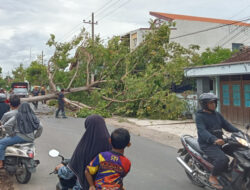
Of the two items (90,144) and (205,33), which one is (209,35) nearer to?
(205,33)

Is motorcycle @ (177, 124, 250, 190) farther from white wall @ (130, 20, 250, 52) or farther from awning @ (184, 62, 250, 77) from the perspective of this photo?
white wall @ (130, 20, 250, 52)

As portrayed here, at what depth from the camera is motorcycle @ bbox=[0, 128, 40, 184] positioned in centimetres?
531

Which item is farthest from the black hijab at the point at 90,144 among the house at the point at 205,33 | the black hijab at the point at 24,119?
the house at the point at 205,33

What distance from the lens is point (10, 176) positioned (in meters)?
5.89

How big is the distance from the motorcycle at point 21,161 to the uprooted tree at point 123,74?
11.2m

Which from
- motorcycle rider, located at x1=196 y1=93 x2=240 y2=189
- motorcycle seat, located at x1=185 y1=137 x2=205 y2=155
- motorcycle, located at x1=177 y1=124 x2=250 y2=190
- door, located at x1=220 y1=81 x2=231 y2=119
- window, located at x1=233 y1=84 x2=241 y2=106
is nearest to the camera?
motorcycle, located at x1=177 y1=124 x2=250 y2=190

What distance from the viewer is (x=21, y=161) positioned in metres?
5.42

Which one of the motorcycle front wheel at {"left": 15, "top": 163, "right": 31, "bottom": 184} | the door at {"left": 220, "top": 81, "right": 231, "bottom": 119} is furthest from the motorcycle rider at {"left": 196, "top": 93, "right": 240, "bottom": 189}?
the door at {"left": 220, "top": 81, "right": 231, "bottom": 119}

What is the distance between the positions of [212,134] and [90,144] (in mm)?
2425

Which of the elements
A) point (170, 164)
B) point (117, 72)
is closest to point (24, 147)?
point (170, 164)

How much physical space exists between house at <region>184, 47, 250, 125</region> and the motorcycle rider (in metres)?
8.10

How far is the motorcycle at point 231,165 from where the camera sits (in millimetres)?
4125

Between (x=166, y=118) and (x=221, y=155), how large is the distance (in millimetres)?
11979

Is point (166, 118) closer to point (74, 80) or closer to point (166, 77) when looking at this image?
point (166, 77)
